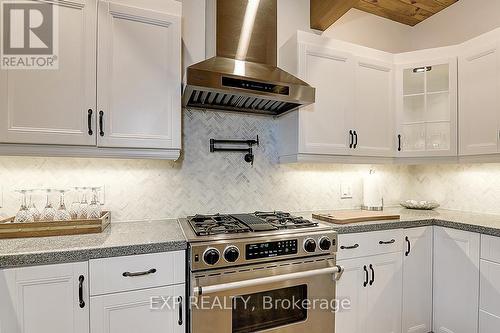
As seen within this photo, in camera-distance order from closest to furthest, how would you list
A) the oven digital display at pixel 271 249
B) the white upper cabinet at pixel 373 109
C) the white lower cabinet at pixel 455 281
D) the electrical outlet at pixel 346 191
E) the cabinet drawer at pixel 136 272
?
the cabinet drawer at pixel 136 272
the oven digital display at pixel 271 249
the white lower cabinet at pixel 455 281
the white upper cabinet at pixel 373 109
the electrical outlet at pixel 346 191

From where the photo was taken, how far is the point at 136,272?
1307 mm

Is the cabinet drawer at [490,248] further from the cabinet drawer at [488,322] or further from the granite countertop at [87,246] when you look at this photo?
the granite countertop at [87,246]

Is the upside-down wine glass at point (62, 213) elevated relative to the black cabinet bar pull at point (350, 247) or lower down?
elevated

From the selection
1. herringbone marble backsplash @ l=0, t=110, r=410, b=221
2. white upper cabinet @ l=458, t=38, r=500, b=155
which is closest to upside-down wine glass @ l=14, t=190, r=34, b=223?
herringbone marble backsplash @ l=0, t=110, r=410, b=221

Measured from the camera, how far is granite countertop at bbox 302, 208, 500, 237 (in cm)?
179

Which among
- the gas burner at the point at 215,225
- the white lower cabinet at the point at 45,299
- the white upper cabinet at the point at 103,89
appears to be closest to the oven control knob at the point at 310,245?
the gas burner at the point at 215,225

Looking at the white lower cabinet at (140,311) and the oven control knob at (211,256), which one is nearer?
the white lower cabinet at (140,311)

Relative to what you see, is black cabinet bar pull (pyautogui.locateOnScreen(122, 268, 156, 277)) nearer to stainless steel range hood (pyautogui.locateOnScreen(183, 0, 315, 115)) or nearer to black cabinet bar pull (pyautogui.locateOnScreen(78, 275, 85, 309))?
black cabinet bar pull (pyautogui.locateOnScreen(78, 275, 85, 309))

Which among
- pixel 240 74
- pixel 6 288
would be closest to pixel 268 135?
pixel 240 74

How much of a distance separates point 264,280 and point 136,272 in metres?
0.66

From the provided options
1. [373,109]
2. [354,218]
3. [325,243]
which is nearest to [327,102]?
[373,109]

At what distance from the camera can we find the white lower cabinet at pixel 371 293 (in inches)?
71.0

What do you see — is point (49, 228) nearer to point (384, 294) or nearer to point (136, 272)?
point (136, 272)

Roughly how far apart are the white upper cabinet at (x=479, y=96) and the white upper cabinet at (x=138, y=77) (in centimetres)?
220
